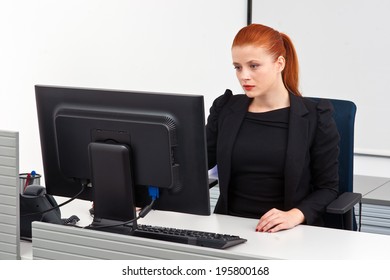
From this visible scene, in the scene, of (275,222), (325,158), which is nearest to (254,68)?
(325,158)

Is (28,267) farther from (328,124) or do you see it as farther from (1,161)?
(328,124)

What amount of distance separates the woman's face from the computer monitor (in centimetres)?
51

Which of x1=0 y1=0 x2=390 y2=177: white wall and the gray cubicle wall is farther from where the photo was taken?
x1=0 y1=0 x2=390 y2=177: white wall

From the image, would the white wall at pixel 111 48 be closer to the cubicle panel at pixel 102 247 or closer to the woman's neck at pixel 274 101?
the woman's neck at pixel 274 101

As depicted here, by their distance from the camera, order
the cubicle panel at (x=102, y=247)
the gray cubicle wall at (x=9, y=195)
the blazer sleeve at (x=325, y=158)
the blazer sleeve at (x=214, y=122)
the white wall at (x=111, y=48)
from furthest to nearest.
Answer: the white wall at (x=111, y=48)
the blazer sleeve at (x=214, y=122)
the blazer sleeve at (x=325, y=158)
the gray cubicle wall at (x=9, y=195)
the cubicle panel at (x=102, y=247)

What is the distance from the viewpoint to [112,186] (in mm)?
1969

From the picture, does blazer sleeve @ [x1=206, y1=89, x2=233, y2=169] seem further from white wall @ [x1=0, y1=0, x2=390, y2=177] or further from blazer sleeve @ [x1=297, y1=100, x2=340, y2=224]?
white wall @ [x1=0, y1=0, x2=390, y2=177]

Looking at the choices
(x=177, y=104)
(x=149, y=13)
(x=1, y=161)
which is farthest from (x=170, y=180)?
(x=149, y=13)

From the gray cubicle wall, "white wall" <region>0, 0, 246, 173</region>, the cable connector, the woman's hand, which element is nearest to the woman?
the woman's hand

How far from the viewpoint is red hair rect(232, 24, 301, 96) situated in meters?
2.33

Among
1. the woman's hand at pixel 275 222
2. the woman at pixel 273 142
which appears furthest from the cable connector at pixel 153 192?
the woman at pixel 273 142

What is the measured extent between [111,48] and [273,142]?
2298 millimetres

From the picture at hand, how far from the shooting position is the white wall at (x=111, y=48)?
437 cm

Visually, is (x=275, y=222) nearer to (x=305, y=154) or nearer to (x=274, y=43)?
(x=305, y=154)
